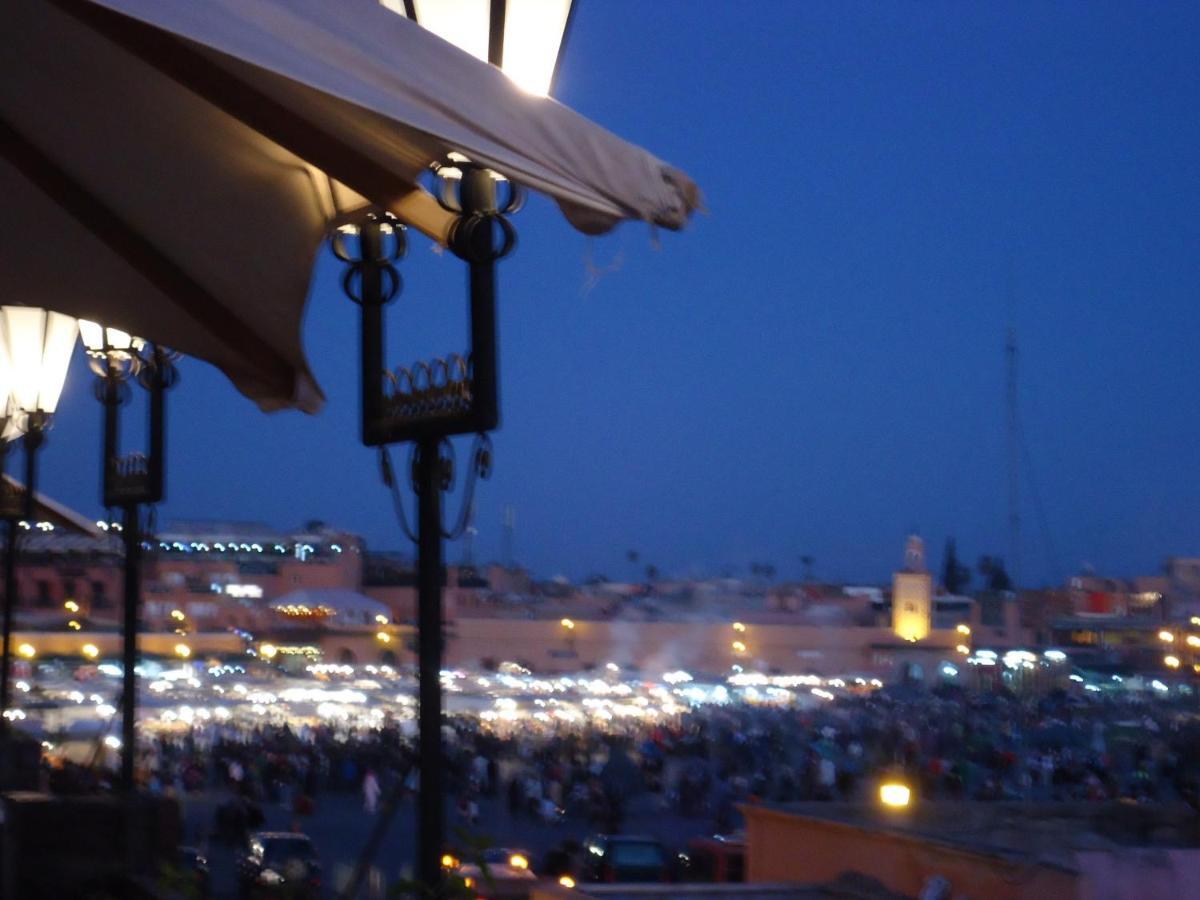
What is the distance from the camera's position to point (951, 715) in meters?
35.5

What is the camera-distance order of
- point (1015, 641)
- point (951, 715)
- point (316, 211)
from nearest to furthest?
1. point (316, 211)
2. point (951, 715)
3. point (1015, 641)

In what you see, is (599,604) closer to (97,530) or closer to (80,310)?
(97,530)

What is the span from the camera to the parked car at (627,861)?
14.8 metres

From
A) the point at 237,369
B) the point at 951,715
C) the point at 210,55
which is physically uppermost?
the point at 210,55

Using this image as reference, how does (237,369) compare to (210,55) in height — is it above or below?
below

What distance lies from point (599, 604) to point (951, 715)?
813 inches

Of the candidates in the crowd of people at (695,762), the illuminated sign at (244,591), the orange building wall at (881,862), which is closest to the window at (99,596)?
the illuminated sign at (244,591)

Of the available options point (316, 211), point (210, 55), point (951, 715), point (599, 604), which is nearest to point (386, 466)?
point (316, 211)

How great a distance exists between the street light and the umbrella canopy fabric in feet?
1.07

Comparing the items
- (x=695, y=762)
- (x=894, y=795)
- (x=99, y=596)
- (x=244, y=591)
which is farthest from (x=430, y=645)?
(x=244, y=591)

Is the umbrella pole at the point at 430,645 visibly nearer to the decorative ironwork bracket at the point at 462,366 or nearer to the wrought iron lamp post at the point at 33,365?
the decorative ironwork bracket at the point at 462,366

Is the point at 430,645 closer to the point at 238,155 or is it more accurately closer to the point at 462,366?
the point at 462,366

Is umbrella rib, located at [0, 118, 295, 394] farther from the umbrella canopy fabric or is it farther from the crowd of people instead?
the crowd of people

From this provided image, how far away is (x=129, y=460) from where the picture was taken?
669 cm
